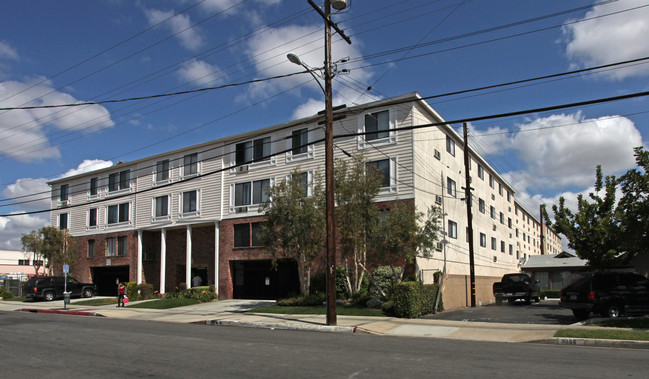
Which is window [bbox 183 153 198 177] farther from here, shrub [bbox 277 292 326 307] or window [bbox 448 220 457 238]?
window [bbox 448 220 457 238]

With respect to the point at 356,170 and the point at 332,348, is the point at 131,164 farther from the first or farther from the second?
the point at 332,348

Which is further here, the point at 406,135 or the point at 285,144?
the point at 285,144

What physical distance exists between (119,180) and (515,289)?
101 feet

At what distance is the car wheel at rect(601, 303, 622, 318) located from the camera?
55.9 ft

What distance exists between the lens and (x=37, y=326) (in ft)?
57.1

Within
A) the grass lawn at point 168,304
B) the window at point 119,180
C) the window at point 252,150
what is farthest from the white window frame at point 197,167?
the grass lawn at point 168,304

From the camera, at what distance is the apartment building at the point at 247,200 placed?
26.6 m

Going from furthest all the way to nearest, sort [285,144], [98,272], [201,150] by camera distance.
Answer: [98,272] < [201,150] < [285,144]

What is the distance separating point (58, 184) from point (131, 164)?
37.3 feet

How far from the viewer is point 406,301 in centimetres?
1955

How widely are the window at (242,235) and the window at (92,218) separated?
54.1ft

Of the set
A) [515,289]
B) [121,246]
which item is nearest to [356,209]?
[515,289]

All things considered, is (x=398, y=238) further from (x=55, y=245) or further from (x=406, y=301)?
(x=55, y=245)

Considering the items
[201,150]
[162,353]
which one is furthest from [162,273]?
[162,353]
